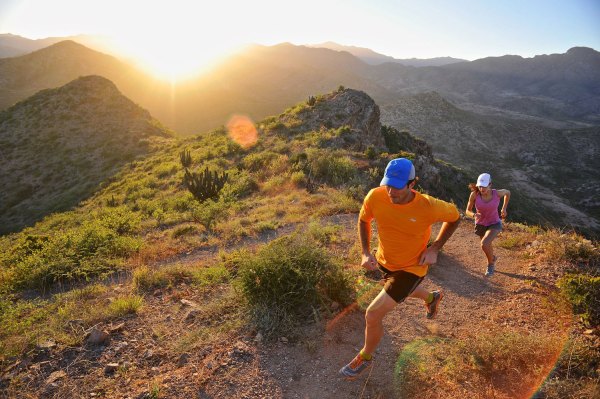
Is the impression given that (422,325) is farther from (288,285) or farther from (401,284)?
(288,285)

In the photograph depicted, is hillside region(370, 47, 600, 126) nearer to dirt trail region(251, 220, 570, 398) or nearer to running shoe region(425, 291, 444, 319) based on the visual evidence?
dirt trail region(251, 220, 570, 398)

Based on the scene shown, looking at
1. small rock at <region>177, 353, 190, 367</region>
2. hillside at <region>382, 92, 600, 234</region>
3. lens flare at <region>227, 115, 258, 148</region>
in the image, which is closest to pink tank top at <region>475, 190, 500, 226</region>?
small rock at <region>177, 353, 190, 367</region>

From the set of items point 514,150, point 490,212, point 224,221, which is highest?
point 490,212

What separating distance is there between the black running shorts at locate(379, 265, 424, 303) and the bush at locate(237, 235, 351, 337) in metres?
1.36

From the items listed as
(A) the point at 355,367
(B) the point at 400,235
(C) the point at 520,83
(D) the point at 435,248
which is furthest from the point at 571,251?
(C) the point at 520,83

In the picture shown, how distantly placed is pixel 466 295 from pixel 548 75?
18171cm

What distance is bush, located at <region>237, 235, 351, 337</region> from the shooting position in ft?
14.9

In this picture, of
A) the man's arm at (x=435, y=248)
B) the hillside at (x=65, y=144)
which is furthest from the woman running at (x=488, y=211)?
the hillside at (x=65, y=144)

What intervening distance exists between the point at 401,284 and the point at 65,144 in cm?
3153

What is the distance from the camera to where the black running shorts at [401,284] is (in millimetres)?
3365

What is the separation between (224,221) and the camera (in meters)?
9.90

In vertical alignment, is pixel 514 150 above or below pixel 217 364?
below

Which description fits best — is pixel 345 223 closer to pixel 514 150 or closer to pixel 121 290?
pixel 121 290

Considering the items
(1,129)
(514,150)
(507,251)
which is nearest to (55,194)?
(1,129)
